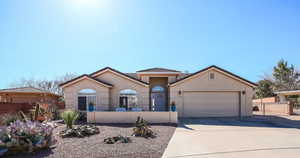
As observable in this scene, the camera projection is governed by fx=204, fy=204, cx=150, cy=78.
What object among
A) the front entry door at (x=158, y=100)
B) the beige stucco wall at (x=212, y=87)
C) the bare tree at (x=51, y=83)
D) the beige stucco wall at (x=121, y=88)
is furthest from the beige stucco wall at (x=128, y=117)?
the bare tree at (x=51, y=83)

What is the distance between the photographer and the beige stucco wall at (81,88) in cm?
1742

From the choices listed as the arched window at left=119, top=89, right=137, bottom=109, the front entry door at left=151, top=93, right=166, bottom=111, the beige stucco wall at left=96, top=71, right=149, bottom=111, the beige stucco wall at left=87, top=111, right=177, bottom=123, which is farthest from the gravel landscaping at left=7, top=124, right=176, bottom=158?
the front entry door at left=151, top=93, right=166, bottom=111

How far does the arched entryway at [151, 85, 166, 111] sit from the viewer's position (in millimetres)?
20156

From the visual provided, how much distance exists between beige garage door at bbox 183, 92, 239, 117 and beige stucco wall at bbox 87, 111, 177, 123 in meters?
4.49

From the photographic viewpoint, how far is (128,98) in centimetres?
1845

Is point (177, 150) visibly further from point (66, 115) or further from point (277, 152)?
point (66, 115)

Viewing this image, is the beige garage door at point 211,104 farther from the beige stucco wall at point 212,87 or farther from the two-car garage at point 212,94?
the beige stucco wall at point 212,87

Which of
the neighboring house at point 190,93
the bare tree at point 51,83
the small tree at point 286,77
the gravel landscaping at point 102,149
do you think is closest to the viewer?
the gravel landscaping at point 102,149

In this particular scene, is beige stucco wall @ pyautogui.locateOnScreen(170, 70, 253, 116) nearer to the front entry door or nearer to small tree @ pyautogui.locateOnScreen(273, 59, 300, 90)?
the front entry door

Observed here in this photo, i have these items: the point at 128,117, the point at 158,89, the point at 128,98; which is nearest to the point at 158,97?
the point at 158,89

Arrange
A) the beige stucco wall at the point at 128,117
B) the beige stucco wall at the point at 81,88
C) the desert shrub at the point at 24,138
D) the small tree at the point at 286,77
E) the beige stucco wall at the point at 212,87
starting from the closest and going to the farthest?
the desert shrub at the point at 24,138 < the beige stucco wall at the point at 128,117 < the beige stucco wall at the point at 81,88 < the beige stucco wall at the point at 212,87 < the small tree at the point at 286,77

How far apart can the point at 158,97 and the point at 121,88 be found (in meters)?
4.00

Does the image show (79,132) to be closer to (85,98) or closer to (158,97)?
(85,98)

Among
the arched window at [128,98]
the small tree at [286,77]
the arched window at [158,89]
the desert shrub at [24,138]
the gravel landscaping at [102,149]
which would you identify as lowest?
the gravel landscaping at [102,149]
